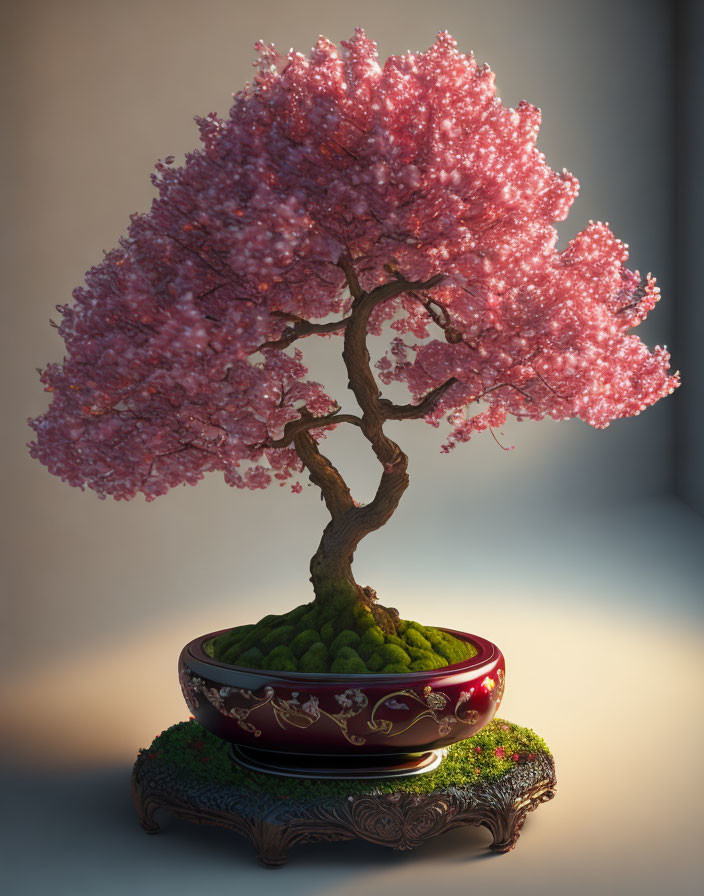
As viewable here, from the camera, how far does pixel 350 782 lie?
3.23 metres

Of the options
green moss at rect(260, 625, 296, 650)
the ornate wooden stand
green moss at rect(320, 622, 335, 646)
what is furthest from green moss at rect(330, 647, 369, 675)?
the ornate wooden stand

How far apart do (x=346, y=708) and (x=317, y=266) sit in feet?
4.45

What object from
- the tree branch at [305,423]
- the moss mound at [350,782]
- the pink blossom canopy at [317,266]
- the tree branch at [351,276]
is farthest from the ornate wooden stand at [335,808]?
the tree branch at [351,276]

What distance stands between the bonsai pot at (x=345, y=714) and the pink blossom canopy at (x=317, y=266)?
2.31ft

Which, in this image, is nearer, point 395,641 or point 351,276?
point 351,276

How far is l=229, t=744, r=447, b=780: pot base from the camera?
325 centimetres

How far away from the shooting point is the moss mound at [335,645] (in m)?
3.33

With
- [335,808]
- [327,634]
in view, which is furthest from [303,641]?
[335,808]

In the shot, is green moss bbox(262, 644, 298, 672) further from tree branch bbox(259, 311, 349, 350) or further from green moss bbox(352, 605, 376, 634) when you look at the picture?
tree branch bbox(259, 311, 349, 350)

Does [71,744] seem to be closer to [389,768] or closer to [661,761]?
[389,768]

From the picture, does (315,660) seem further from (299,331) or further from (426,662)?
(299,331)

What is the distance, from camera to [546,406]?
125 inches

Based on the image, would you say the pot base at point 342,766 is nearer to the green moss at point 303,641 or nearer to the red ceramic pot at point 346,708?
the red ceramic pot at point 346,708

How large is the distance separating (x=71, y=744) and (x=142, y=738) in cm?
28
